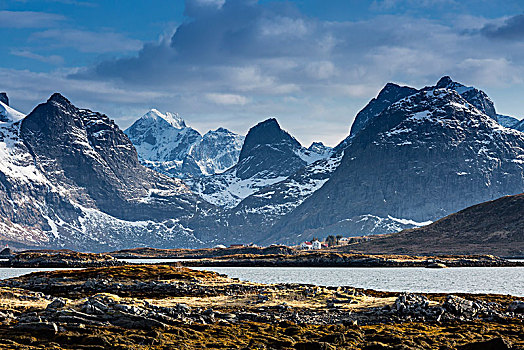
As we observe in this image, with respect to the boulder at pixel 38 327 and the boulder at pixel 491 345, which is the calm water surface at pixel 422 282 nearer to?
the boulder at pixel 491 345

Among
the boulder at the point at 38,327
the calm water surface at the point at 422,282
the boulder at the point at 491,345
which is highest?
the boulder at the point at 38,327

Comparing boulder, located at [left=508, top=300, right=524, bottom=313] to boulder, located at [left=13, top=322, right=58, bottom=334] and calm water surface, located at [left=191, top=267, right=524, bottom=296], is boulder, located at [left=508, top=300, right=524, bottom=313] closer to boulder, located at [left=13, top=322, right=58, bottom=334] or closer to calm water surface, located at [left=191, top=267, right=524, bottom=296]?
calm water surface, located at [left=191, top=267, right=524, bottom=296]

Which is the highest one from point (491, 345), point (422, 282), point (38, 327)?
point (38, 327)

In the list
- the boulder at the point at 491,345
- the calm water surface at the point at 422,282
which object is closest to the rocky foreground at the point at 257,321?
the boulder at the point at 491,345

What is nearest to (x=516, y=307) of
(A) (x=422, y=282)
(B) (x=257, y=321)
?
(B) (x=257, y=321)

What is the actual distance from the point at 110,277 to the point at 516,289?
65755 mm

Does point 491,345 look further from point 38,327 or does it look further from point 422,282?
point 422,282

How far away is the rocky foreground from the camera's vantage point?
4247 centimetres

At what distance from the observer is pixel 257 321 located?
5431 centimetres

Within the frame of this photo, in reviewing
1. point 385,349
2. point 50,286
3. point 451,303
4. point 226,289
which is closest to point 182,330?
point 385,349

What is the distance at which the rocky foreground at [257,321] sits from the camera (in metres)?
42.5

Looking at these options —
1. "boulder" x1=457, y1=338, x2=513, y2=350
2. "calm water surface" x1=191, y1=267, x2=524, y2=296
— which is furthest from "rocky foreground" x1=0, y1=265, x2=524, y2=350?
"calm water surface" x1=191, y1=267, x2=524, y2=296

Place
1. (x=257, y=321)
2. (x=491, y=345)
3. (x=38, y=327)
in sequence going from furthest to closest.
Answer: (x=257, y=321)
(x=38, y=327)
(x=491, y=345)

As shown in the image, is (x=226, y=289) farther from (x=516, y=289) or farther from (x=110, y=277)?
(x=516, y=289)
